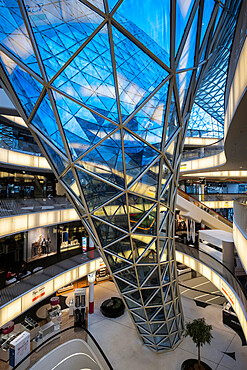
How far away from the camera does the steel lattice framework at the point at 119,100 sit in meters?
8.17

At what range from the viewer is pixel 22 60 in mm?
Answer: 9492

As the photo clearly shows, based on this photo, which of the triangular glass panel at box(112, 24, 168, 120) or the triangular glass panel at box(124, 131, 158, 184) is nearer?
the triangular glass panel at box(112, 24, 168, 120)

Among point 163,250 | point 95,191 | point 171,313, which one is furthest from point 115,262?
point 171,313

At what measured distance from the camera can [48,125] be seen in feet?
38.6

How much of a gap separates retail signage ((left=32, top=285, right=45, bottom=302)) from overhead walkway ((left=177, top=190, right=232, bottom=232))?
16474 mm

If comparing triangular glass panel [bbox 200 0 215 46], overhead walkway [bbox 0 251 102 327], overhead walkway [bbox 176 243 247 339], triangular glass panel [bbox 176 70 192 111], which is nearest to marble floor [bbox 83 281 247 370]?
overhead walkway [bbox 176 243 247 339]

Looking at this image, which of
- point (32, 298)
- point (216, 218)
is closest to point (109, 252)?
point (32, 298)

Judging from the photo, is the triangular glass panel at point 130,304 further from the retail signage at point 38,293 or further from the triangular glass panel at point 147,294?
the retail signage at point 38,293

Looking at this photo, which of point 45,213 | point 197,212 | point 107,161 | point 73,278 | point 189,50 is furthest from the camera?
point 197,212

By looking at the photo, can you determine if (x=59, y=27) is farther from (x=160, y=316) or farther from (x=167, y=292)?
(x=160, y=316)

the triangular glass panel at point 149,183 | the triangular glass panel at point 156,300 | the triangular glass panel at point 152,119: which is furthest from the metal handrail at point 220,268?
the triangular glass panel at point 152,119

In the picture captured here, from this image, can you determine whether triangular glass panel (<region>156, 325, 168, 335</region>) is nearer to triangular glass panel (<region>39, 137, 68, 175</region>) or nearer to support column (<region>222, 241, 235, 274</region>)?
support column (<region>222, 241, 235, 274</region>)

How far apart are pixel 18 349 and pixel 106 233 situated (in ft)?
32.4

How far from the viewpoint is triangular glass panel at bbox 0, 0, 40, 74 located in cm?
824
